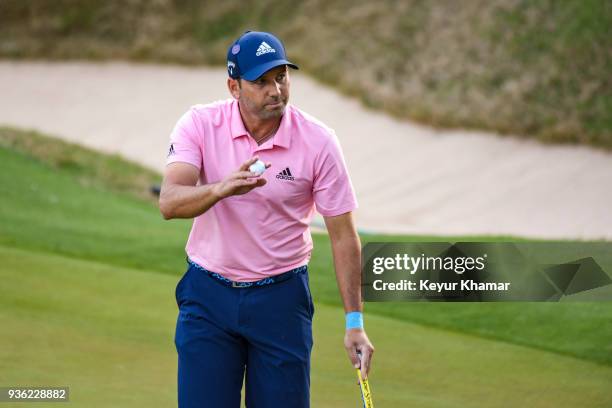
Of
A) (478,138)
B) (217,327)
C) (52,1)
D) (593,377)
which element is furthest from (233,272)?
(52,1)

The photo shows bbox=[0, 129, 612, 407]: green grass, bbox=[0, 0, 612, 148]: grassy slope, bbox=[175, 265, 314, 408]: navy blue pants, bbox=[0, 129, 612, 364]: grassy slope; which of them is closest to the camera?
bbox=[175, 265, 314, 408]: navy blue pants

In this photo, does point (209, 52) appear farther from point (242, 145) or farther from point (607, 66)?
point (242, 145)

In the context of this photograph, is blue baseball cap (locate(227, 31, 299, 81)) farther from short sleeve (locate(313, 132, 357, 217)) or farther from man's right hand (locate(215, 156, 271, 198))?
man's right hand (locate(215, 156, 271, 198))

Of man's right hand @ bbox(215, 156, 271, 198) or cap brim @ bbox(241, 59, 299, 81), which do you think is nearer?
man's right hand @ bbox(215, 156, 271, 198)

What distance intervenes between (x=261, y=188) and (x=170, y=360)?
95.7 inches

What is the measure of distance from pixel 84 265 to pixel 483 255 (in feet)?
9.32

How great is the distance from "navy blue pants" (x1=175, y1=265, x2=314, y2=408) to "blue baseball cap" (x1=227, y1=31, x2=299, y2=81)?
705mm

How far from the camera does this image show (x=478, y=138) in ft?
56.1

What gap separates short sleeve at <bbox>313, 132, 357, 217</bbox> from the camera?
4012mm

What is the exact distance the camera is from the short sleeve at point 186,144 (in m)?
3.90
